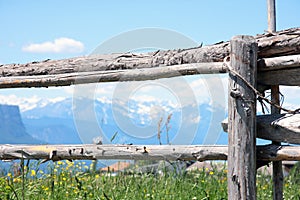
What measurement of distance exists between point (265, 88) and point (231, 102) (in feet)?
0.90

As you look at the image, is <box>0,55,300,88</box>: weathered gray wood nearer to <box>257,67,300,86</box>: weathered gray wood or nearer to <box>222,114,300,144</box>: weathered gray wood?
<box>257,67,300,86</box>: weathered gray wood

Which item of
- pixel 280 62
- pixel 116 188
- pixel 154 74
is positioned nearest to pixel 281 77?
pixel 280 62

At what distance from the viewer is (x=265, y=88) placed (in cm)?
272

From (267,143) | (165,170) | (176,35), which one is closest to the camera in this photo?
(267,143)

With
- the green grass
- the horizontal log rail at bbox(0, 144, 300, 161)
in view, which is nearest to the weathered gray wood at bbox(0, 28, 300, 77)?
the horizontal log rail at bbox(0, 144, 300, 161)

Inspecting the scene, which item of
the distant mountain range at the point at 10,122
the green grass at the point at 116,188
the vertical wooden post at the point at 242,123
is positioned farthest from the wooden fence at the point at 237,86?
the distant mountain range at the point at 10,122

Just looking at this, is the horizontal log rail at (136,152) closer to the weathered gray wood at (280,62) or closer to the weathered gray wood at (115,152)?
the weathered gray wood at (115,152)

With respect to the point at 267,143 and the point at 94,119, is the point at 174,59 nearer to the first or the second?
the point at 267,143

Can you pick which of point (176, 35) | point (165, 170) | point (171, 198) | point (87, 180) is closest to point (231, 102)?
point (176, 35)

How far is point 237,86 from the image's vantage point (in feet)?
8.34

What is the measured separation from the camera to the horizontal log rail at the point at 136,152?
101 inches

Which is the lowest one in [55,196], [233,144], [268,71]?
[55,196]

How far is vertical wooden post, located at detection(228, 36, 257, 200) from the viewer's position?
251 centimetres

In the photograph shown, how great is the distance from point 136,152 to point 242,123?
2.25 ft
